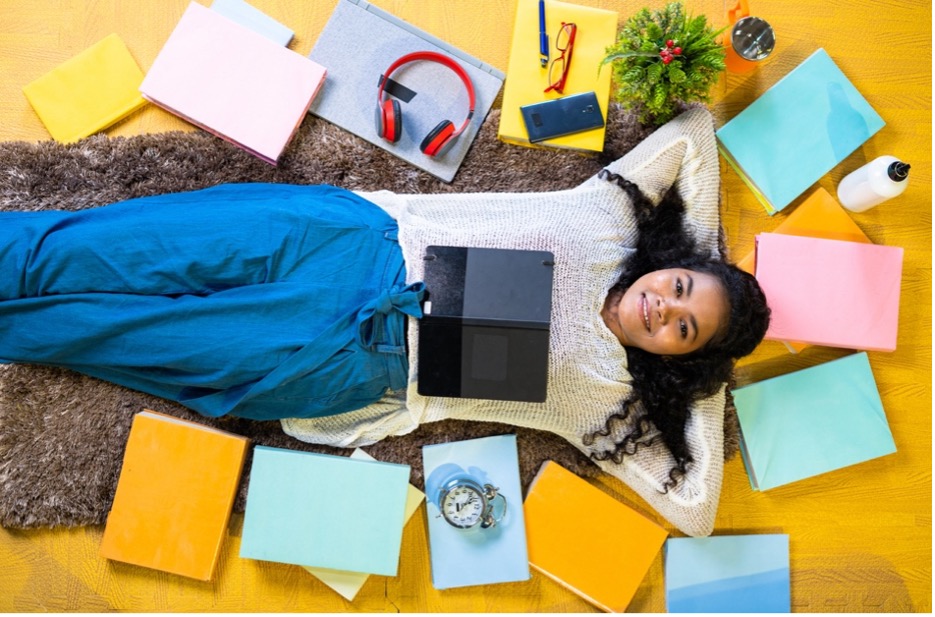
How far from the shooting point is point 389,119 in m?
1.20

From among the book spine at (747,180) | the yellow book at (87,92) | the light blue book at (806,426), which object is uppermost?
the book spine at (747,180)

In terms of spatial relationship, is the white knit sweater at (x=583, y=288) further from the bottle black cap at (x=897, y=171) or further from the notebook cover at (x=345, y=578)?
the bottle black cap at (x=897, y=171)

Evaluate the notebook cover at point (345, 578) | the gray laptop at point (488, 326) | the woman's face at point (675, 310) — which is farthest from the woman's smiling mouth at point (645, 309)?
the notebook cover at point (345, 578)

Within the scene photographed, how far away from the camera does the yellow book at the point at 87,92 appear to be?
1.25 m

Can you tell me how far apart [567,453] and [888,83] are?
1082mm

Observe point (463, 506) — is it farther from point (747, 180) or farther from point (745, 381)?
point (747, 180)

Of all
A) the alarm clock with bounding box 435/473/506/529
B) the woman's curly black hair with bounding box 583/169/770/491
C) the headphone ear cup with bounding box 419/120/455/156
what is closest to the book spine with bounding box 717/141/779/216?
the woman's curly black hair with bounding box 583/169/770/491

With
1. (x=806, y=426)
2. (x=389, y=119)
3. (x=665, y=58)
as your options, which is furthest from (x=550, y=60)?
(x=806, y=426)

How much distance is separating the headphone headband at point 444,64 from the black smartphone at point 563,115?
0.11 m

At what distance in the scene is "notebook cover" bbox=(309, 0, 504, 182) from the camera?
4.13ft

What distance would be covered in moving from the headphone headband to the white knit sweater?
0.19 m

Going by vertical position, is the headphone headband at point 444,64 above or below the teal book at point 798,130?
below

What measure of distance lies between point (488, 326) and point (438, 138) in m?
0.45

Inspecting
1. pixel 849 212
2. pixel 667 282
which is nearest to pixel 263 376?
pixel 667 282
